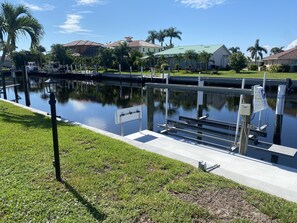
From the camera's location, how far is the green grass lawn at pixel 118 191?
116 inches

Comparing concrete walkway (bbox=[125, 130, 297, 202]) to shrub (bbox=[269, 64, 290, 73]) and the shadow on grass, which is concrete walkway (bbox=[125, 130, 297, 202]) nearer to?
the shadow on grass

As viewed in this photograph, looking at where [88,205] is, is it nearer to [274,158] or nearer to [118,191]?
[118,191]

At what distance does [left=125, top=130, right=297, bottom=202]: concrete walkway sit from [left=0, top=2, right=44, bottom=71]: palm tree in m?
7.05

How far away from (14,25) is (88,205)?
919 centimetres

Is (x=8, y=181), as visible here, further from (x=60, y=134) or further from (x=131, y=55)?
(x=131, y=55)

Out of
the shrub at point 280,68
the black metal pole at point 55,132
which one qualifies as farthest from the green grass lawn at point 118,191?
the shrub at point 280,68

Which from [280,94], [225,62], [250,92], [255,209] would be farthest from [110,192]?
[225,62]

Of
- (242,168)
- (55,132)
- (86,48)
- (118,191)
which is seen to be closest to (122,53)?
(86,48)

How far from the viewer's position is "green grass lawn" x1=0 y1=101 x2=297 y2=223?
116 inches

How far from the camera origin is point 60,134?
618 centimetres

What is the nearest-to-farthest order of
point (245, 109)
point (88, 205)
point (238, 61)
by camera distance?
point (88, 205)
point (245, 109)
point (238, 61)

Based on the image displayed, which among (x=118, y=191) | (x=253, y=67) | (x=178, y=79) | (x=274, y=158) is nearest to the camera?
(x=118, y=191)

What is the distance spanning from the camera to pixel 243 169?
4.95 metres

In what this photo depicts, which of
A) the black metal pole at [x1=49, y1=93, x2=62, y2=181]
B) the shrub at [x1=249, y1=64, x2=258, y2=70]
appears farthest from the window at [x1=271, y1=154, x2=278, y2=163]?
the shrub at [x1=249, y1=64, x2=258, y2=70]
